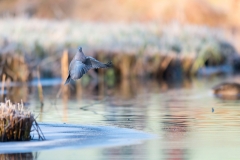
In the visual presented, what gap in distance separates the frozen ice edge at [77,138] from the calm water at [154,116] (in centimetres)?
21

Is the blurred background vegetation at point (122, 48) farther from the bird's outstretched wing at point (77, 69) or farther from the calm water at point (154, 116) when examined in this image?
the bird's outstretched wing at point (77, 69)

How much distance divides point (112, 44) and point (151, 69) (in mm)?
1452

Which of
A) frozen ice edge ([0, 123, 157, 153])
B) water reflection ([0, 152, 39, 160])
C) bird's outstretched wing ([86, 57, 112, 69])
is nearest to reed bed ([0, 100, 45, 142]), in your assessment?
frozen ice edge ([0, 123, 157, 153])

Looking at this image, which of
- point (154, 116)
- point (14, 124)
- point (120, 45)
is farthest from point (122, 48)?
point (14, 124)

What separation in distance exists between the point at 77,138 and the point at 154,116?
3.16 metres

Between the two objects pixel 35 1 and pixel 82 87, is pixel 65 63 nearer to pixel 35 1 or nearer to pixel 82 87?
pixel 82 87

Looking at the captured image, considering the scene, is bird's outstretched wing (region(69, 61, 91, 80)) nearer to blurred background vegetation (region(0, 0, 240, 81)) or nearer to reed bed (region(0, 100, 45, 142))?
reed bed (region(0, 100, 45, 142))

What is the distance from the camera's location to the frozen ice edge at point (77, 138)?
878 centimetres

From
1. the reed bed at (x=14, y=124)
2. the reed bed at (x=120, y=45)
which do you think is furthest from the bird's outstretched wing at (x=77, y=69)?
the reed bed at (x=120, y=45)

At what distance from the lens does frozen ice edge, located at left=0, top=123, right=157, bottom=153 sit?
28.8 ft

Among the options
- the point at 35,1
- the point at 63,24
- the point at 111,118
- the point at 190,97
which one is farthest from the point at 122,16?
the point at 111,118

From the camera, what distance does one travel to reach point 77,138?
9484 millimetres

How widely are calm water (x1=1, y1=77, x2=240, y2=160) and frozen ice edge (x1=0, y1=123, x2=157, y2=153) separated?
0.21 meters

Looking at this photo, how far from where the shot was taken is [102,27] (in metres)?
28.2
